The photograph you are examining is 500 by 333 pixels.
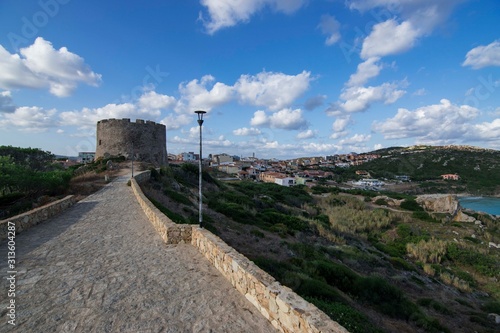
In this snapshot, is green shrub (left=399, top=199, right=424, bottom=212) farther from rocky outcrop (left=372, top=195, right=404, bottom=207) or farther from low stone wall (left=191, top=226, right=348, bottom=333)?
low stone wall (left=191, top=226, right=348, bottom=333)

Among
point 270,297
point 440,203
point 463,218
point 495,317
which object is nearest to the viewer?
point 270,297

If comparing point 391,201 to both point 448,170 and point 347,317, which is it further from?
point 448,170

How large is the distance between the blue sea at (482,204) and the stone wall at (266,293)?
60841mm

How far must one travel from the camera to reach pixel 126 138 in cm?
2894

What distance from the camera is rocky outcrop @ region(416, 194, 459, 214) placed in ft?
123

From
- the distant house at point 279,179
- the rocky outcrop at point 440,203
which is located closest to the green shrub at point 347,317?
the rocky outcrop at point 440,203

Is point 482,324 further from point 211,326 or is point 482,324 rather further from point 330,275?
point 211,326

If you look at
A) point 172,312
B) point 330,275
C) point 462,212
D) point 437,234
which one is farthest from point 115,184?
point 462,212

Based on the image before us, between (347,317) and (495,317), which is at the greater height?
(347,317)

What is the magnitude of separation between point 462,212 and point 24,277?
43.6m

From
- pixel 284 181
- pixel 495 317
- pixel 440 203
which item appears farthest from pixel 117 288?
pixel 284 181

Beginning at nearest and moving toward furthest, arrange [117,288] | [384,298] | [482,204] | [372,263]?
[117,288] < [384,298] < [372,263] < [482,204]

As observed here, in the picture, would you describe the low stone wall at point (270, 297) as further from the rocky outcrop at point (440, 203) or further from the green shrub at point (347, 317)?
the rocky outcrop at point (440, 203)

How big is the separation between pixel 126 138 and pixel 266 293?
92.9ft
